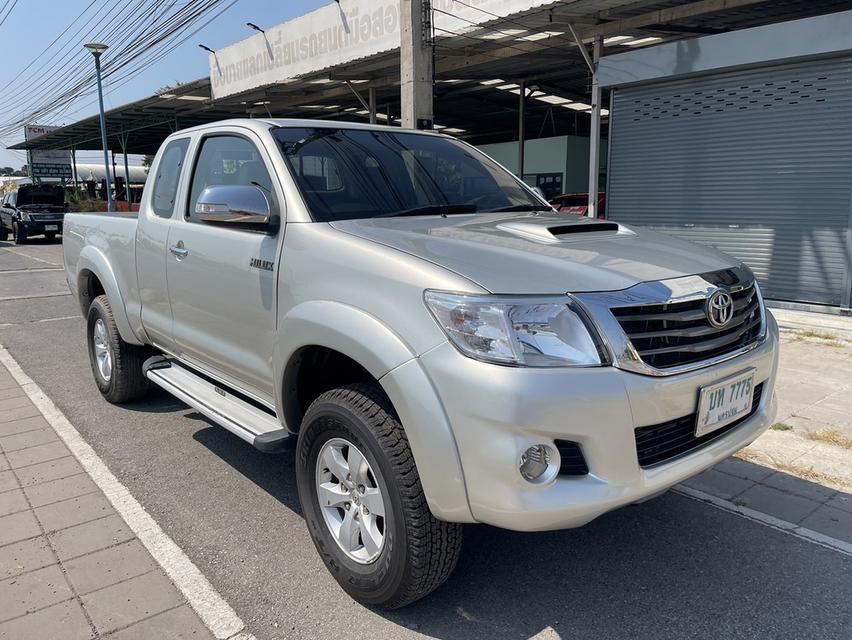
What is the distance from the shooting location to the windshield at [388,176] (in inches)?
122

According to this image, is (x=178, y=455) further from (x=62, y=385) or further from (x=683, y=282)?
(x=683, y=282)

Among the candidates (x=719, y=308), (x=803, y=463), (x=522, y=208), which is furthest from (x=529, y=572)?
(x=803, y=463)

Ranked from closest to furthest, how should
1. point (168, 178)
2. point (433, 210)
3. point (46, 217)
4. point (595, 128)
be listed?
point (433, 210) → point (168, 178) → point (595, 128) → point (46, 217)

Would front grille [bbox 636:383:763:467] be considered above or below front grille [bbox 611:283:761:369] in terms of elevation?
below

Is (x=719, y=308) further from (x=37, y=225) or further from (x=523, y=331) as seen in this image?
(x=37, y=225)

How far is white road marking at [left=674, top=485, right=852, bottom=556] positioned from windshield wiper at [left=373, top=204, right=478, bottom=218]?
1990mm

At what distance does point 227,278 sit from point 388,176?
0.98 m

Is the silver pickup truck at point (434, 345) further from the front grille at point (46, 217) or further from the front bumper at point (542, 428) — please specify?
the front grille at point (46, 217)

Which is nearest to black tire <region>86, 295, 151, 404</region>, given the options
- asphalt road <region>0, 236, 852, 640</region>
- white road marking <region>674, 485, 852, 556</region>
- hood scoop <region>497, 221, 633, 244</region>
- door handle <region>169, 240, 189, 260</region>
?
asphalt road <region>0, 236, 852, 640</region>

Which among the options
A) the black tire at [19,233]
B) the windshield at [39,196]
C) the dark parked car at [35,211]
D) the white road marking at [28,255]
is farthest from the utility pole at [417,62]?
the windshield at [39,196]

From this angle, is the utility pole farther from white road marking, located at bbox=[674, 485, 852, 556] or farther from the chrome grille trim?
the chrome grille trim

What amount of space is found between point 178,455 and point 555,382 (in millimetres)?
2960

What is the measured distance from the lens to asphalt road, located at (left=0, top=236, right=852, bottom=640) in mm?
2498

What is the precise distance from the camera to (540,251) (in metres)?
2.48
